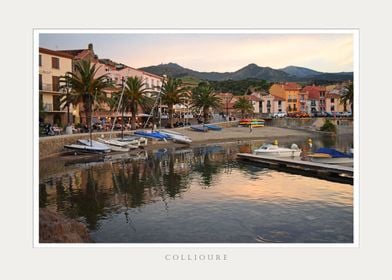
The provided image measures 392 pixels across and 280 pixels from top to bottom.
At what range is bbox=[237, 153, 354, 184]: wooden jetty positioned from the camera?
18266 millimetres

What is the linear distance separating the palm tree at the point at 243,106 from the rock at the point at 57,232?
6091 centimetres

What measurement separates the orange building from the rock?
56513 mm

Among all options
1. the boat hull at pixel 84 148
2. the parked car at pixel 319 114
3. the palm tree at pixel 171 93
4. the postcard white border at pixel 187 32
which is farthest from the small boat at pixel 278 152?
the parked car at pixel 319 114

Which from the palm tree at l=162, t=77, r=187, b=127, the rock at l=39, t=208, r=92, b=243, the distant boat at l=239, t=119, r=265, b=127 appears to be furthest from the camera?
the distant boat at l=239, t=119, r=265, b=127

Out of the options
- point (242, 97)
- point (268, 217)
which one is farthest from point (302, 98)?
point (268, 217)

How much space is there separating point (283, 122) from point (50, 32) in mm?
53159

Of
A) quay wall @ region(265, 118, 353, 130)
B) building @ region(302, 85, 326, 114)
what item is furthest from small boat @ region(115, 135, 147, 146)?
quay wall @ region(265, 118, 353, 130)

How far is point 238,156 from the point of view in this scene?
87.8 feet

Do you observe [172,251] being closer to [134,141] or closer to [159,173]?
[159,173]

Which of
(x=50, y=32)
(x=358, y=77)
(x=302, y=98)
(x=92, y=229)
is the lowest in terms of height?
(x=92, y=229)

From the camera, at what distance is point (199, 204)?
13203 millimetres

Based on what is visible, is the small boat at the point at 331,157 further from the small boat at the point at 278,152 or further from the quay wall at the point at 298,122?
the quay wall at the point at 298,122

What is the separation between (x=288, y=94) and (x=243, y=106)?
24.0ft

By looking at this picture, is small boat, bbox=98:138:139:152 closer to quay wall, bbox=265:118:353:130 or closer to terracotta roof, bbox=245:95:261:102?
quay wall, bbox=265:118:353:130
